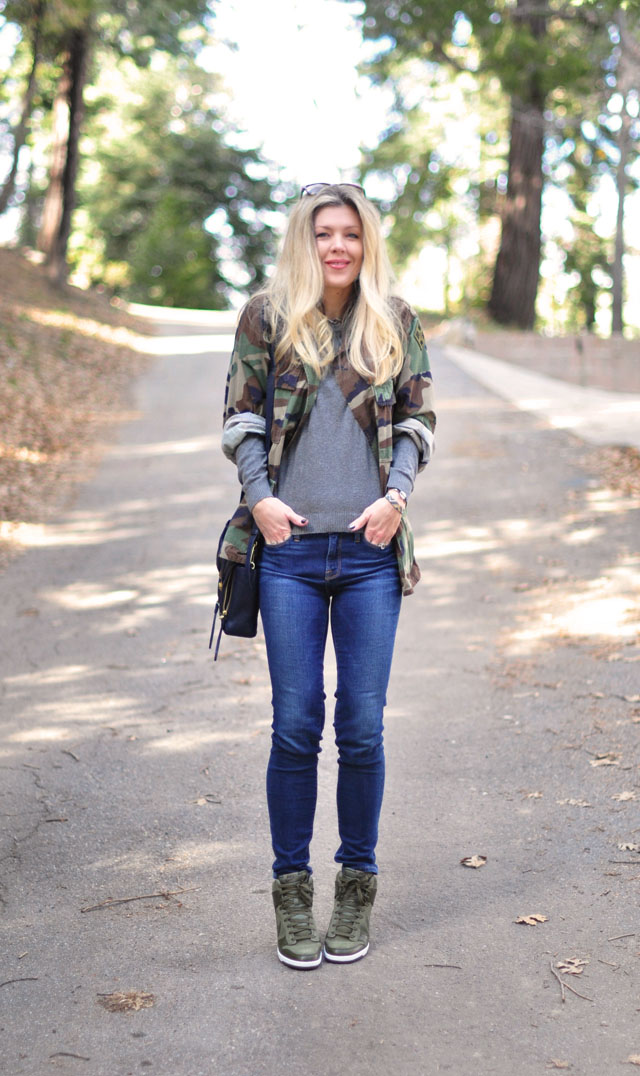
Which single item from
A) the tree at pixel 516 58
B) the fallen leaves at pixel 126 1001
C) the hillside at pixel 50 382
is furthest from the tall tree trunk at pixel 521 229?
the fallen leaves at pixel 126 1001

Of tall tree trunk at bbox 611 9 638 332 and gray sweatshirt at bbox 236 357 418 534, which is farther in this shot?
tall tree trunk at bbox 611 9 638 332

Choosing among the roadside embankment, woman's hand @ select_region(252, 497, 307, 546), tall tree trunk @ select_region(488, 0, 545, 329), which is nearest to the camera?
woman's hand @ select_region(252, 497, 307, 546)

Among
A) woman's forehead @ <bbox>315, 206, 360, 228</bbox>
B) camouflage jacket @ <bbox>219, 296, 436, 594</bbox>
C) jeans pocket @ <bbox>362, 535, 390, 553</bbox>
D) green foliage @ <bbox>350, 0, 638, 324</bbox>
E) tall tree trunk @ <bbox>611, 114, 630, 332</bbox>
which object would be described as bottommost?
jeans pocket @ <bbox>362, 535, 390, 553</bbox>

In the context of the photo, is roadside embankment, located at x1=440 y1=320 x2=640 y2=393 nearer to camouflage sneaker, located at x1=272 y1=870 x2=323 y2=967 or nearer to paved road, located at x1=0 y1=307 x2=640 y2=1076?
paved road, located at x1=0 y1=307 x2=640 y2=1076

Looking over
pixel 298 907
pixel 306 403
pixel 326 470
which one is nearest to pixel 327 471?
pixel 326 470

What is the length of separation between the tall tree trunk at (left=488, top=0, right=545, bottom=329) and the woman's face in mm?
20294

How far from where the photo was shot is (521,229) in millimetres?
23156

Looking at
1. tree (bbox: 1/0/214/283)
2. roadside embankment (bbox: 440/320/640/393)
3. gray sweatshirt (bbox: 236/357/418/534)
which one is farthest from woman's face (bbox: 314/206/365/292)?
tree (bbox: 1/0/214/283)

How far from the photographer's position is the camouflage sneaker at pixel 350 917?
10.9 ft

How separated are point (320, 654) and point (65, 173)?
69.3 feet

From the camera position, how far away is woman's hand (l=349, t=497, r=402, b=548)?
3.15 m

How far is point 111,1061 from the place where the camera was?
→ 2838mm

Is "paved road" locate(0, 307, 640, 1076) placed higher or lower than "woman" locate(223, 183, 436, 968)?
lower

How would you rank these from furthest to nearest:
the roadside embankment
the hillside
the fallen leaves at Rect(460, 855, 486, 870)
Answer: the roadside embankment < the hillside < the fallen leaves at Rect(460, 855, 486, 870)
